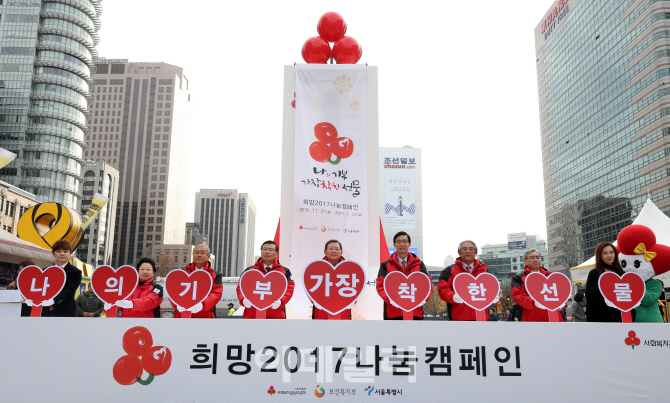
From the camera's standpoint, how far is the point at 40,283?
3.67m

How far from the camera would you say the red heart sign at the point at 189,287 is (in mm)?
3621

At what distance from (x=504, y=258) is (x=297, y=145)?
11380 cm

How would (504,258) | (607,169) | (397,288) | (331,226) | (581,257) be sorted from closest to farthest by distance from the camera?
(397,288)
(331,226)
(607,169)
(581,257)
(504,258)

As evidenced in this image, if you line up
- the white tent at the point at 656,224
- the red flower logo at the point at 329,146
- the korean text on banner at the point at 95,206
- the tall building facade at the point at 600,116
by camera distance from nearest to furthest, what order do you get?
1. the red flower logo at the point at 329,146
2. the white tent at the point at 656,224
3. the korean text on banner at the point at 95,206
4. the tall building facade at the point at 600,116

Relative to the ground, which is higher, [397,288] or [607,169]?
[607,169]

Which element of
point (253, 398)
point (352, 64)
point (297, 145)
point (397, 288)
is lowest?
point (253, 398)

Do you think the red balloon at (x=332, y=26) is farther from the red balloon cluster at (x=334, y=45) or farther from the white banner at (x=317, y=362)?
the white banner at (x=317, y=362)

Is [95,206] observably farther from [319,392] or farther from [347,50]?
[319,392]

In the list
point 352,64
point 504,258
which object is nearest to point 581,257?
point 504,258

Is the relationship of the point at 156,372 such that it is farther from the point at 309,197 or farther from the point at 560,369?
the point at 309,197

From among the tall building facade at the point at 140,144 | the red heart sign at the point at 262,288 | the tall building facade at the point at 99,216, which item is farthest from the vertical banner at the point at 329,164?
the tall building facade at the point at 140,144

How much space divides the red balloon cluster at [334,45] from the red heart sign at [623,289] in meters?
4.74

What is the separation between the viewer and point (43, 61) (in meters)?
54.2

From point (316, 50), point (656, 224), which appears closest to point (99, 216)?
point (316, 50)
